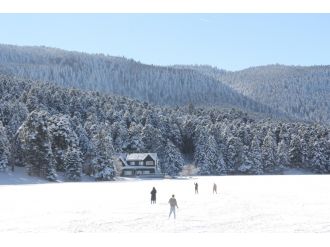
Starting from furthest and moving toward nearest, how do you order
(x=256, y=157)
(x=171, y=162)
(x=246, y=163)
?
1. (x=256, y=157)
2. (x=246, y=163)
3. (x=171, y=162)

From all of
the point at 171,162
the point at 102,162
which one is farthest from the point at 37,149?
the point at 171,162

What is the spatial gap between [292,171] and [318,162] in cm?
658

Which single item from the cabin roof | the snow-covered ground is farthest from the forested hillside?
the snow-covered ground

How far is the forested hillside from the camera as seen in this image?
8044 centimetres

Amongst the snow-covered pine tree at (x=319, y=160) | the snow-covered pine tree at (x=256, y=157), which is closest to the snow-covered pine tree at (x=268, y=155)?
the snow-covered pine tree at (x=256, y=157)

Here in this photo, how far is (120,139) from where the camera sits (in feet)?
377

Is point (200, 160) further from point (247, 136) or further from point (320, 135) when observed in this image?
point (320, 135)

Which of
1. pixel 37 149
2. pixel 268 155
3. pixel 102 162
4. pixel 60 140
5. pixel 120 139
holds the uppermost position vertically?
pixel 120 139

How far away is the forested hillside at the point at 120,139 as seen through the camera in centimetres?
8044

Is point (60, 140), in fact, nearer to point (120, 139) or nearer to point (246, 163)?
point (120, 139)

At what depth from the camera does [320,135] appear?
435 ft

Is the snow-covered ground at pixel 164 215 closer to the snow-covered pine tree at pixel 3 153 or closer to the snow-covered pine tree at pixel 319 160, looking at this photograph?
the snow-covered pine tree at pixel 3 153

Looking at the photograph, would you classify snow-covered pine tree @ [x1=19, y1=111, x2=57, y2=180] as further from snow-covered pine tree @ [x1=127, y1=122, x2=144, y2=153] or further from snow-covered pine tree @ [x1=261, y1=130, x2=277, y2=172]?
snow-covered pine tree @ [x1=261, y1=130, x2=277, y2=172]

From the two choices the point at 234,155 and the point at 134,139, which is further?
the point at 234,155
